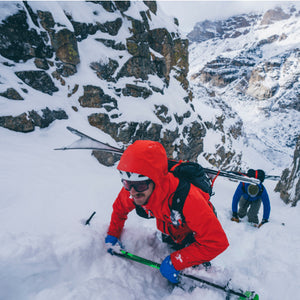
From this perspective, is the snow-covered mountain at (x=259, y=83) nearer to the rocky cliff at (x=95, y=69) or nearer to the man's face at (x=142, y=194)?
the rocky cliff at (x=95, y=69)

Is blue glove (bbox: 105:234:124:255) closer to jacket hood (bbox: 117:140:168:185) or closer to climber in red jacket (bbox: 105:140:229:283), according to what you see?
climber in red jacket (bbox: 105:140:229:283)

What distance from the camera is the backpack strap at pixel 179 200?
75.2 inches

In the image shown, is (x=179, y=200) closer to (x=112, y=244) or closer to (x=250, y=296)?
(x=112, y=244)

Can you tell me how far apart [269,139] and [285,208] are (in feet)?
255

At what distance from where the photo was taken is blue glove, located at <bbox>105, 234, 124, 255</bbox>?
7.96 feet

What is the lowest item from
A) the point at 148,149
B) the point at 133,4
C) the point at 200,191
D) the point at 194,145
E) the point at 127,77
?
the point at 194,145

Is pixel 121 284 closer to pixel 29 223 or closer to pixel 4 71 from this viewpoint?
pixel 29 223

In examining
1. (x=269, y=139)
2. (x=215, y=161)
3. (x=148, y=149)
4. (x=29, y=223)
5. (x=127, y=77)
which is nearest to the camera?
(x=148, y=149)

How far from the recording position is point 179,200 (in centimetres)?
191

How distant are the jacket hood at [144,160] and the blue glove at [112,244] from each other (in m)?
1.27

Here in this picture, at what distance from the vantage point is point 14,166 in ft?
14.1

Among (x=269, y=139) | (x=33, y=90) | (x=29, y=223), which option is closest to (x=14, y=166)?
(x=29, y=223)

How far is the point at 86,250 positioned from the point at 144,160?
1.53m

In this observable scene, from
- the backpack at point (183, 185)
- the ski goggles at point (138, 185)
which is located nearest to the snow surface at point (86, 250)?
the backpack at point (183, 185)
